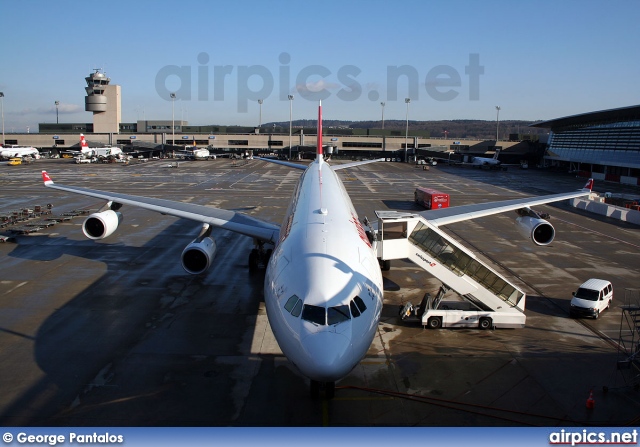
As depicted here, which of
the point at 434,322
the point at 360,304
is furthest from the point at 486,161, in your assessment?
the point at 360,304

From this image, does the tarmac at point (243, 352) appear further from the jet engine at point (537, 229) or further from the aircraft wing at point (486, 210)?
the aircraft wing at point (486, 210)

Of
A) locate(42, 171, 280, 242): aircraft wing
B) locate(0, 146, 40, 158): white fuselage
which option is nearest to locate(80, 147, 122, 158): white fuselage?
locate(0, 146, 40, 158): white fuselage

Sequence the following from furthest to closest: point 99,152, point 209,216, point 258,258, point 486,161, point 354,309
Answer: point 99,152
point 486,161
point 258,258
point 209,216
point 354,309

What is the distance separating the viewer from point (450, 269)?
58.4ft

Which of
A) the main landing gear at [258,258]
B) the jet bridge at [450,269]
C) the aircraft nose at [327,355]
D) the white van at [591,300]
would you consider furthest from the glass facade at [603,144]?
the aircraft nose at [327,355]

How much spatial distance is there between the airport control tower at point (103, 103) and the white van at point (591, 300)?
14245 centimetres

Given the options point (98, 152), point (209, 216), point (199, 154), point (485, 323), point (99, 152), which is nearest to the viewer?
point (485, 323)

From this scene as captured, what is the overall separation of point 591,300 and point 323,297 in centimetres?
1320

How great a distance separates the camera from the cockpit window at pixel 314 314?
11.0m

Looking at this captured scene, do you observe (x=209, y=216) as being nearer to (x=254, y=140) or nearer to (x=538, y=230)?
(x=538, y=230)

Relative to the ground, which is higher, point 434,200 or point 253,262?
point 434,200

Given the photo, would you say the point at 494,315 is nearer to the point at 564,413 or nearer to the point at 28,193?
the point at 564,413

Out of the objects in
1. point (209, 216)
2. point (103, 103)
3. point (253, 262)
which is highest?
point (103, 103)

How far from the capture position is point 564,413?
1249 centimetres
